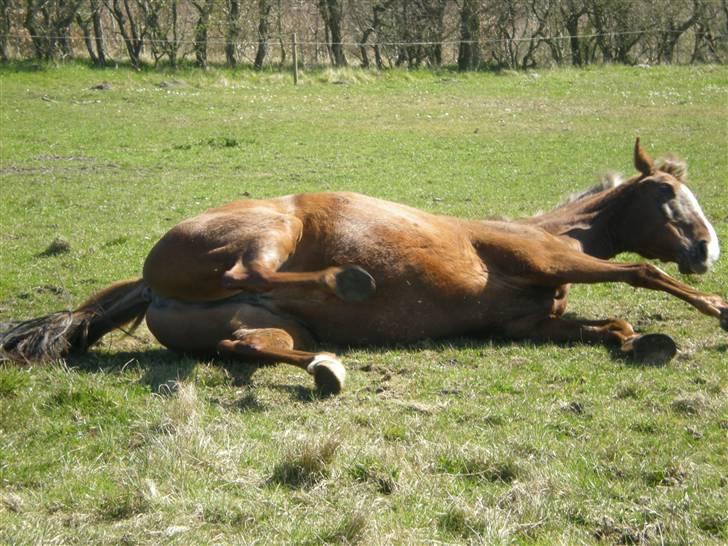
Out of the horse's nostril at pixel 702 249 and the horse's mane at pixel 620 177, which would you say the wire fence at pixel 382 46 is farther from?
the horse's nostril at pixel 702 249

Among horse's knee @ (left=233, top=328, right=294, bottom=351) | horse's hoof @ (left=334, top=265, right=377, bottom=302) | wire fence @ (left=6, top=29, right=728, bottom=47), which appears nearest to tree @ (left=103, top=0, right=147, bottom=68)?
wire fence @ (left=6, top=29, right=728, bottom=47)

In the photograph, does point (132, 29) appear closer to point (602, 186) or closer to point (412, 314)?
point (602, 186)

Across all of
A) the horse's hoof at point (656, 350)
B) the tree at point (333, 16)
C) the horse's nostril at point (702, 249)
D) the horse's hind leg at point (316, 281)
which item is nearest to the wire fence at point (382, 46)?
the tree at point (333, 16)

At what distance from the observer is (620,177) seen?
9.05 metres

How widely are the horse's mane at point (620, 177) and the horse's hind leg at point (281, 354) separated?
357 cm

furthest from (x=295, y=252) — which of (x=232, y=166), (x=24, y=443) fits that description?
(x=232, y=166)

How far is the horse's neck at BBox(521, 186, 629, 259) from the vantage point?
28.1 feet

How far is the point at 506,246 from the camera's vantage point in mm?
7914

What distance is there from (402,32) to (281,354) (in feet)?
119

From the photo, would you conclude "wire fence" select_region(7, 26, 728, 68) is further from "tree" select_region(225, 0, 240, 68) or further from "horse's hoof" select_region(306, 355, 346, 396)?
"horse's hoof" select_region(306, 355, 346, 396)

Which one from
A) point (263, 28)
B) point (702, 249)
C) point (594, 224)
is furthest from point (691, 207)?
point (263, 28)

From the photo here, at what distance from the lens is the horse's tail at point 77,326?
708 cm

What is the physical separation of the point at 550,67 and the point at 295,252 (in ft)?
115

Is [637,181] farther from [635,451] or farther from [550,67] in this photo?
[550,67]
